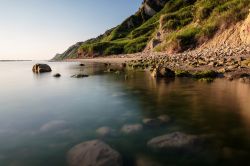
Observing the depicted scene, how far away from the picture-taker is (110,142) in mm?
11305

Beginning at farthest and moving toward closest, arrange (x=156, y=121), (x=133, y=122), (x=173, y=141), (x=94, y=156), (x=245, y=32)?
(x=245, y=32) < (x=133, y=122) < (x=156, y=121) < (x=173, y=141) < (x=94, y=156)

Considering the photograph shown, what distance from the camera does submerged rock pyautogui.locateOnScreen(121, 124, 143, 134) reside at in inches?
493

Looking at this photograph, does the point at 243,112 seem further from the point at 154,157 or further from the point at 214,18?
the point at 214,18

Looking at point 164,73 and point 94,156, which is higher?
point 164,73

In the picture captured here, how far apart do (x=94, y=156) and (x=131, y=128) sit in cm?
390

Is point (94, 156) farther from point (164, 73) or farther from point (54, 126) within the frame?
point (164, 73)

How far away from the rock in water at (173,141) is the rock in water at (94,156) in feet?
6.21

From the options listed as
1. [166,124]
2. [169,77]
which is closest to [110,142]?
[166,124]

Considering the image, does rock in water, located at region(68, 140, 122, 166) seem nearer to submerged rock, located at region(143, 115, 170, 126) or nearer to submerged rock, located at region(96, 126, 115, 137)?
submerged rock, located at region(96, 126, 115, 137)

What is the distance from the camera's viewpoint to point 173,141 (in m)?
10.6

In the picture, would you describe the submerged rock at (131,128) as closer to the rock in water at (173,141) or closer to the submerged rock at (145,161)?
the rock in water at (173,141)

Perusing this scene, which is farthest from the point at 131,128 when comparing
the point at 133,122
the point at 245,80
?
the point at 245,80

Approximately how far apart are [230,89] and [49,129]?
15.2m

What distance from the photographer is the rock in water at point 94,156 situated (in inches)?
354
